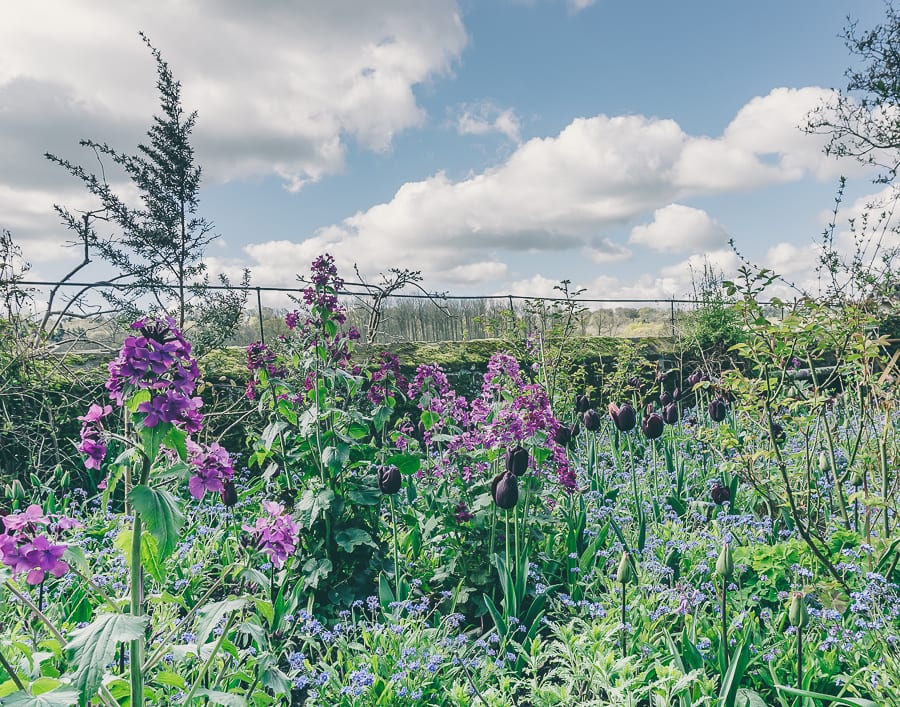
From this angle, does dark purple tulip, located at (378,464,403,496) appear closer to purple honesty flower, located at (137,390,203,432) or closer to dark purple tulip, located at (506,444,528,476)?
dark purple tulip, located at (506,444,528,476)

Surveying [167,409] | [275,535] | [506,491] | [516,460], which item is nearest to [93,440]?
[167,409]

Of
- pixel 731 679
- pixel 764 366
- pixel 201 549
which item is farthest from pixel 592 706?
pixel 201 549

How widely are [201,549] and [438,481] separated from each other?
1590 millimetres

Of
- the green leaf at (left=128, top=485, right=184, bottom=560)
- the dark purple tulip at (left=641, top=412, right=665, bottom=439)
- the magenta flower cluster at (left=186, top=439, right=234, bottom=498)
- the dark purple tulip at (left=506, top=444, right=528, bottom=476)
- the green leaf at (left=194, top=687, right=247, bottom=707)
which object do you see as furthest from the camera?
the dark purple tulip at (left=641, top=412, right=665, bottom=439)

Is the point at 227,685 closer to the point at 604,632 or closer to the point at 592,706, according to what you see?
the point at 592,706

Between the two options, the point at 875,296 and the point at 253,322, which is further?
the point at 253,322

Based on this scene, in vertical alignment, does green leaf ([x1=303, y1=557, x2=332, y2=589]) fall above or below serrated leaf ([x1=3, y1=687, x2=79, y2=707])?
below

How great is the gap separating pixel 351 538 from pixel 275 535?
56.2 inches

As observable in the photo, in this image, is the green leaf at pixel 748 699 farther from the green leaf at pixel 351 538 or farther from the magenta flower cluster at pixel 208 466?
the magenta flower cluster at pixel 208 466

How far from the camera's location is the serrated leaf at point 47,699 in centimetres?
139

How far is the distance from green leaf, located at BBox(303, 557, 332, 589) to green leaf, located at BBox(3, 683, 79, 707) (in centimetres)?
173

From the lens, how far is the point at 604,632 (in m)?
2.51

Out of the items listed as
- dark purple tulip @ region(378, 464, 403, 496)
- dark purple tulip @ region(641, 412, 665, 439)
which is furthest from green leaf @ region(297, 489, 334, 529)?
dark purple tulip @ region(641, 412, 665, 439)

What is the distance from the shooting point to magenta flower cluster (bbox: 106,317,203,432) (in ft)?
5.24
